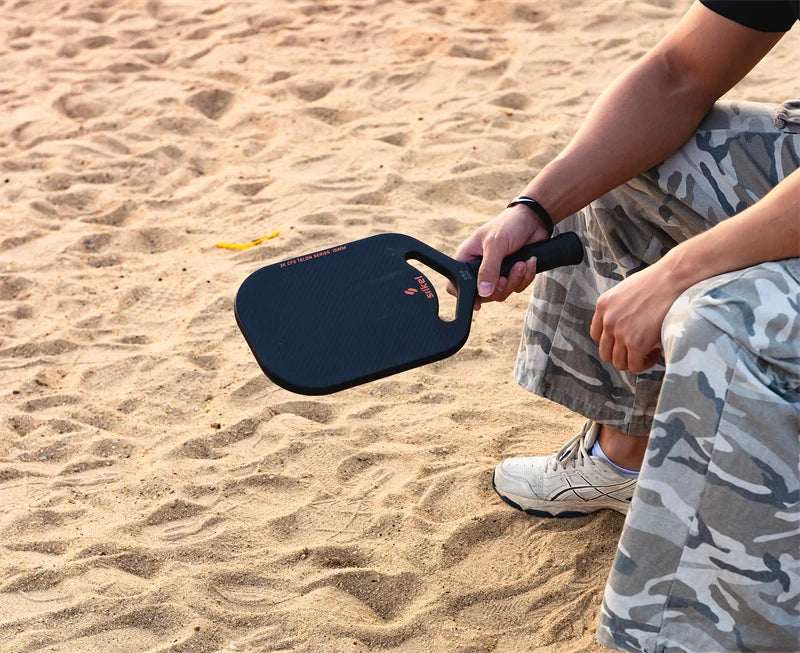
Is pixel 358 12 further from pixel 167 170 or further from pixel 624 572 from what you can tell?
pixel 624 572

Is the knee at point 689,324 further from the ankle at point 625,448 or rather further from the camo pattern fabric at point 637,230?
the ankle at point 625,448

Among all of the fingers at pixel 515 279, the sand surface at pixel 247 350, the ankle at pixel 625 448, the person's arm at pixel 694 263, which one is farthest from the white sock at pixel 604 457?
the person's arm at pixel 694 263

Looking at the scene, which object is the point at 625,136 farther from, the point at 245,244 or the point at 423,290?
the point at 245,244

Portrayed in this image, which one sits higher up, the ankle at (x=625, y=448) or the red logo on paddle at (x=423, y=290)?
the red logo on paddle at (x=423, y=290)

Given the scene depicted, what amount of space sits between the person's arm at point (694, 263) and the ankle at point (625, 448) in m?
0.52

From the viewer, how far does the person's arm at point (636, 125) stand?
1.72m

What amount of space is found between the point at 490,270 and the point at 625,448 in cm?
51

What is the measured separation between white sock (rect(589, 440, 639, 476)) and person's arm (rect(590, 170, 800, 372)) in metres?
0.55

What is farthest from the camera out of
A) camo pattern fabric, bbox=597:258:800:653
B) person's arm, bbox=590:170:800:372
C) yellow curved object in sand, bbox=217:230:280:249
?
yellow curved object in sand, bbox=217:230:280:249

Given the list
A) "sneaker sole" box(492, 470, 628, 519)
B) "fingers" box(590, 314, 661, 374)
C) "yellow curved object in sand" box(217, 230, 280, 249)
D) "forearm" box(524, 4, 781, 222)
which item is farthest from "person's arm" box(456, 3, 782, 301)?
"yellow curved object in sand" box(217, 230, 280, 249)

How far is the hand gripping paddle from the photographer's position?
153 centimetres

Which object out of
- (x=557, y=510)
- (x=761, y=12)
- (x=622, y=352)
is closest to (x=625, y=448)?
(x=557, y=510)

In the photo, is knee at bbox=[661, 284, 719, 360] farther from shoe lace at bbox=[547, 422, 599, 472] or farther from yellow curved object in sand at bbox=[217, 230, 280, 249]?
yellow curved object in sand at bbox=[217, 230, 280, 249]

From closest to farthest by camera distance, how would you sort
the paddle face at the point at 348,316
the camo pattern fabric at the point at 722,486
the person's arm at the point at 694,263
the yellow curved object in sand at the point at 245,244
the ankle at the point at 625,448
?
the camo pattern fabric at the point at 722,486 < the person's arm at the point at 694,263 < the paddle face at the point at 348,316 < the ankle at the point at 625,448 < the yellow curved object in sand at the point at 245,244
